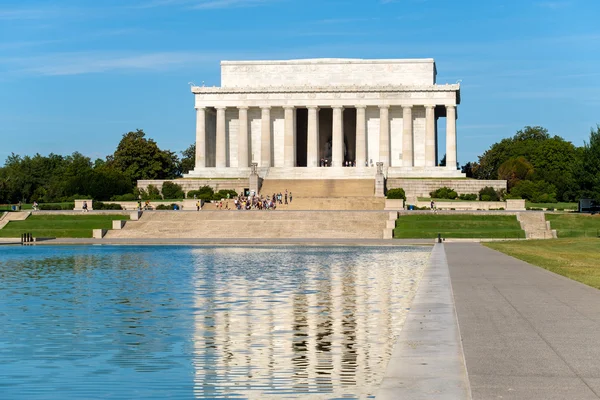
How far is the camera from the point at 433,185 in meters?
102

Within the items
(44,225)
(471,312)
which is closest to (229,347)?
(471,312)

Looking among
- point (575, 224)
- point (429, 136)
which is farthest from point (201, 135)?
point (575, 224)

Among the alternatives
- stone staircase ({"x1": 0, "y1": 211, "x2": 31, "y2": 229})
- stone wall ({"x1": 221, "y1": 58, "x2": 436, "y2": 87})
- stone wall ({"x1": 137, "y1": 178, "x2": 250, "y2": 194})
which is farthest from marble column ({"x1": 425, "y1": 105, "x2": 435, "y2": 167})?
stone staircase ({"x1": 0, "y1": 211, "x2": 31, "y2": 229})

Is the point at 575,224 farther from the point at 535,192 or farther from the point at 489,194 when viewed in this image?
the point at 535,192

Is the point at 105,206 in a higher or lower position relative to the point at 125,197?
lower

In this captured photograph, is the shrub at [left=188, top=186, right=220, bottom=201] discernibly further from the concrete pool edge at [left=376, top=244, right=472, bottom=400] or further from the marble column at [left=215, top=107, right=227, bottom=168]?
the concrete pool edge at [left=376, top=244, right=472, bottom=400]

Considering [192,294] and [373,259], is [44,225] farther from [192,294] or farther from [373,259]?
[192,294]

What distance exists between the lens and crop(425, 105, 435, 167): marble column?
116062 millimetres

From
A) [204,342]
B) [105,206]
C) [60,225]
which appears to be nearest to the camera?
[204,342]

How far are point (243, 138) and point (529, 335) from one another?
105m

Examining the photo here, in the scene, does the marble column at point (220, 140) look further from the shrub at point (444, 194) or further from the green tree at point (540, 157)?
the green tree at point (540, 157)

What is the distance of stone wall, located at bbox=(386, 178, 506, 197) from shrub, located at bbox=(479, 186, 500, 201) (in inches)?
125

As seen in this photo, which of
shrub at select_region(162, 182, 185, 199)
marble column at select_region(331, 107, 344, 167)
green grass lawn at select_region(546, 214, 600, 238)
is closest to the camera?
green grass lawn at select_region(546, 214, 600, 238)

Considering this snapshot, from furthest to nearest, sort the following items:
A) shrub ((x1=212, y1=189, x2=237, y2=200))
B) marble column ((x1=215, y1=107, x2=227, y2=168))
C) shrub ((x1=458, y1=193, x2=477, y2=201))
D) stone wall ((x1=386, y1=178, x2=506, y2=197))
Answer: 1. marble column ((x1=215, y1=107, x2=227, y2=168))
2. stone wall ((x1=386, y1=178, x2=506, y2=197))
3. shrub ((x1=212, y1=189, x2=237, y2=200))
4. shrub ((x1=458, y1=193, x2=477, y2=201))
